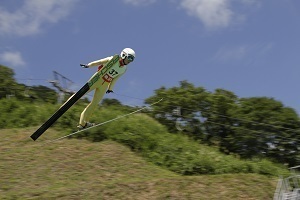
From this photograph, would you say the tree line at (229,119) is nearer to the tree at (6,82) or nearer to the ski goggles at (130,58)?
the tree at (6,82)

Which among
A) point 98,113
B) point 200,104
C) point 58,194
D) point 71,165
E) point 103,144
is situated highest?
point 200,104

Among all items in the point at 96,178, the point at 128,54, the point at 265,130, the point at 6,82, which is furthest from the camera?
the point at 6,82

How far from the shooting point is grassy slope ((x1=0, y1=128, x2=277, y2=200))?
12453 mm

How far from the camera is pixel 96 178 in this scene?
13.8 meters

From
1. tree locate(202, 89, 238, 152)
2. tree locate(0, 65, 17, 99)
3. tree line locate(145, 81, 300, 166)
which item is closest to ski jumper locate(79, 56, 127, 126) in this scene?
tree line locate(145, 81, 300, 166)

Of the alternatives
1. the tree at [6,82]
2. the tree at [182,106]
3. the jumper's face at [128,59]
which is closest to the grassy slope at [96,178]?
the jumper's face at [128,59]

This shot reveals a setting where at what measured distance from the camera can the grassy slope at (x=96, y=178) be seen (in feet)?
40.9

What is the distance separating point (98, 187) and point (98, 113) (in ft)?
23.2

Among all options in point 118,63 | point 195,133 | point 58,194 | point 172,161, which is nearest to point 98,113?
point 172,161

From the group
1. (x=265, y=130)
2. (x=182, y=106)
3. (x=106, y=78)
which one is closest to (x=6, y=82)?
(x=182, y=106)

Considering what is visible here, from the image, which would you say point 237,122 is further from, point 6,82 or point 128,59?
point 128,59

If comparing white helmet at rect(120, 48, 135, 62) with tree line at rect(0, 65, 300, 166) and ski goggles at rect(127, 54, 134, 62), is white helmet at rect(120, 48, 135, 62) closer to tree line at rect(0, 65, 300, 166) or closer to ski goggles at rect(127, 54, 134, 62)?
ski goggles at rect(127, 54, 134, 62)

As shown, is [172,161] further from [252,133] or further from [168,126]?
[252,133]

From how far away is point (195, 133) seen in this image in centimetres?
2341
